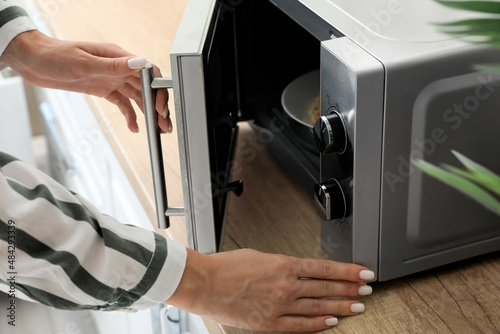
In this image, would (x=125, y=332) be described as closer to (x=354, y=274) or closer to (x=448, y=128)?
(x=354, y=274)

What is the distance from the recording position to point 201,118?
0.64m

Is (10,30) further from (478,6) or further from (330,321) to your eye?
(478,6)

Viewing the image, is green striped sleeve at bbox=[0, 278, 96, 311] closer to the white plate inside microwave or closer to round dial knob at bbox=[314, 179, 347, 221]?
round dial knob at bbox=[314, 179, 347, 221]

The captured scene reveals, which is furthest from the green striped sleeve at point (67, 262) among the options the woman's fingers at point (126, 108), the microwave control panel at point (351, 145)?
the woman's fingers at point (126, 108)

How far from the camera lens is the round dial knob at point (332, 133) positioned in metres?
0.64

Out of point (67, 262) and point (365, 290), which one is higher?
point (67, 262)

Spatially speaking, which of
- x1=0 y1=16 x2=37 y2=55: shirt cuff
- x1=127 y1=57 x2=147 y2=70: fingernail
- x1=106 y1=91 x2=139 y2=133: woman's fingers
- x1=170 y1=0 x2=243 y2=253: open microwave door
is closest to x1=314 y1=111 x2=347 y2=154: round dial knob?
x1=170 y1=0 x2=243 y2=253: open microwave door

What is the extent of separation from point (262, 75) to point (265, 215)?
24 centimetres

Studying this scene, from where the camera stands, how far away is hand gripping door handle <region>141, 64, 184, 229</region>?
2.13 ft

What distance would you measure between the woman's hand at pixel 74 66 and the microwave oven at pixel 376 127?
0.63 ft

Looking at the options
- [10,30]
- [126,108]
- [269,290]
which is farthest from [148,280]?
[10,30]

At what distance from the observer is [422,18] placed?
64 cm

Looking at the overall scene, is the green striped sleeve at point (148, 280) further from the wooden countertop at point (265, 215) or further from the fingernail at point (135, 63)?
the fingernail at point (135, 63)

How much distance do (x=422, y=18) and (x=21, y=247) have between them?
1.44ft
